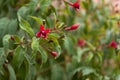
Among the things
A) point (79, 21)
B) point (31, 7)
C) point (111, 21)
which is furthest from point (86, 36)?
point (31, 7)

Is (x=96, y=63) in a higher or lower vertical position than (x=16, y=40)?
lower

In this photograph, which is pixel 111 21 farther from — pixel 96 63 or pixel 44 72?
pixel 44 72

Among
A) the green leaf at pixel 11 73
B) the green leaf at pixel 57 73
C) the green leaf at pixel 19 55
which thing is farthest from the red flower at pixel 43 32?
the green leaf at pixel 57 73

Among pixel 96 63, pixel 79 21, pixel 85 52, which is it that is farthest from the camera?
pixel 79 21

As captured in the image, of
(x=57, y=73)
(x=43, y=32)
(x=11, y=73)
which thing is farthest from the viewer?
(x=57, y=73)

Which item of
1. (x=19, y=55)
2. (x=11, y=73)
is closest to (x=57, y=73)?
(x=11, y=73)

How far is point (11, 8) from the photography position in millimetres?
1871

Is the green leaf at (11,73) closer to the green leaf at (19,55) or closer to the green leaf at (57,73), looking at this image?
the green leaf at (19,55)

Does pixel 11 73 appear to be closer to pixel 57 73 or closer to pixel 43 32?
pixel 43 32

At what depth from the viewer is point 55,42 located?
1.31 meters

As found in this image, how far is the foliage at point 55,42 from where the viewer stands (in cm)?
132

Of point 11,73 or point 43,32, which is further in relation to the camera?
point 11,73

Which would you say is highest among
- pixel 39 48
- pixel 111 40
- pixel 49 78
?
pixel 39 48

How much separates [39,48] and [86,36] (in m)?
0.99
